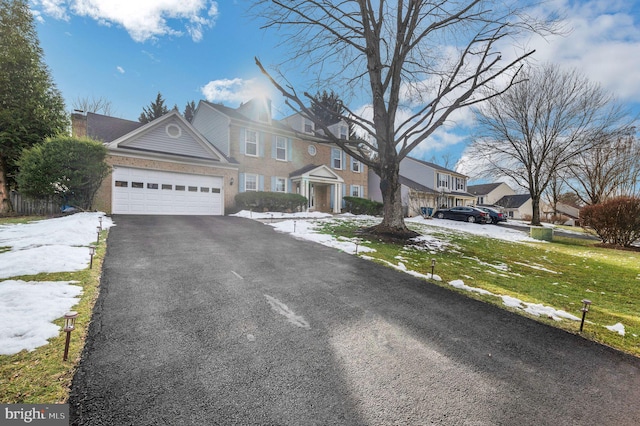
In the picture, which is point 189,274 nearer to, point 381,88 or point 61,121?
point 381,88

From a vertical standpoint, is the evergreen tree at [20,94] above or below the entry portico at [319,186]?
above

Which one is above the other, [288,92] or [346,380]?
[288,92]

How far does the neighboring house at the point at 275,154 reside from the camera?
735 inches

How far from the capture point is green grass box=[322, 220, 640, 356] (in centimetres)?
406

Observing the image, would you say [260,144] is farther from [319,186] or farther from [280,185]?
[319,186]

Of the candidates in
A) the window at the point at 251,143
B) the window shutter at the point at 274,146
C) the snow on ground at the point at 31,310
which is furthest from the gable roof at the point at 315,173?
the snow on ground at the point at 31,310

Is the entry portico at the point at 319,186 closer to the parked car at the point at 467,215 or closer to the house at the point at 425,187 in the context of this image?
the house at the point at 425,187

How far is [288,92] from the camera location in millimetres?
10023

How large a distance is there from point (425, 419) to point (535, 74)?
2798cm

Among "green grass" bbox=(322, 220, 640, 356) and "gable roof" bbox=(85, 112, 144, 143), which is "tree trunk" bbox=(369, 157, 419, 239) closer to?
"green grass" bbox=(322, 220, 640, 356)

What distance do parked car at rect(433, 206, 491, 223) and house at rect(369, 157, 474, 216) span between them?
3201 millimetres

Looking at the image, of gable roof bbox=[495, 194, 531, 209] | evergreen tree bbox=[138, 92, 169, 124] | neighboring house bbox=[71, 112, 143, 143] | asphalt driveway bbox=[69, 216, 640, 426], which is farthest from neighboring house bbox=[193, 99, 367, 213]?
gable roof bbox=[495, 194, 531, 209]

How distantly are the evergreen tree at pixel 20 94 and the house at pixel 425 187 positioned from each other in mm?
25555

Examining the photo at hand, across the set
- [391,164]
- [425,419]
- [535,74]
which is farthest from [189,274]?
[535,74]
